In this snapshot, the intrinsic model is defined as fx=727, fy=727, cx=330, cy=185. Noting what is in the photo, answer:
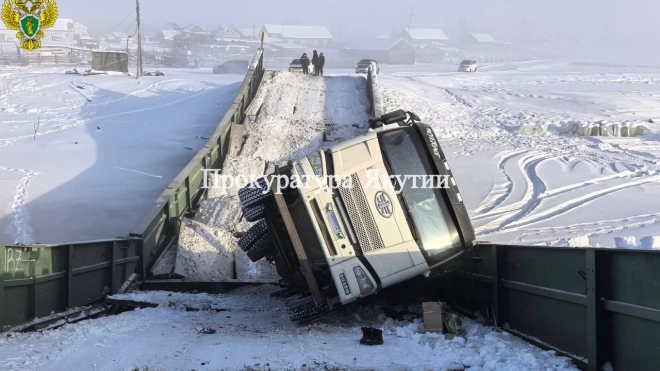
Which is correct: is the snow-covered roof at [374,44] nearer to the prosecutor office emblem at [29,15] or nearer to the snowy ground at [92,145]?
the snowy ground at [92,145]

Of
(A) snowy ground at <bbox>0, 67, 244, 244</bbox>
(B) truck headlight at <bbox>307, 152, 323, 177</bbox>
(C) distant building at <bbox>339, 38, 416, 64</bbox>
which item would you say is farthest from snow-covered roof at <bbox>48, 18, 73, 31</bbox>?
(B) truck headlight at <bbox>307, 152, 323, 177</bbox>

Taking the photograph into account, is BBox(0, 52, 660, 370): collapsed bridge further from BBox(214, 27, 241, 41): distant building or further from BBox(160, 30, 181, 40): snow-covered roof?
BBox(160, 30, 181, 40): snow-covered roof

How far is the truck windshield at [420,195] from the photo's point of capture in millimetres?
9570

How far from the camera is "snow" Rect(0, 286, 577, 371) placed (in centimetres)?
709

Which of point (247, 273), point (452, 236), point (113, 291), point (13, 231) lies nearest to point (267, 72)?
point (13, 231)

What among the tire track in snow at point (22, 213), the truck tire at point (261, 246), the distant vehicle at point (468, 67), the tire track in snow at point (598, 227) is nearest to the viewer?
the truck tire at point (261, 246)

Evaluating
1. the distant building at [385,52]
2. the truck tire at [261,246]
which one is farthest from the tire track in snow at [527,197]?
the distant building at [385,52]

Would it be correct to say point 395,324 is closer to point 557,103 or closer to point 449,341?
point 449,341

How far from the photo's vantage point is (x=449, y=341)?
26.5 feet

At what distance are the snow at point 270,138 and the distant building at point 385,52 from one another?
7034 cm

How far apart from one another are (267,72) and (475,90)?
54.1ft

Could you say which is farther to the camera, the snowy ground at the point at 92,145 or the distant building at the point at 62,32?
the distant building at the point at 62,32

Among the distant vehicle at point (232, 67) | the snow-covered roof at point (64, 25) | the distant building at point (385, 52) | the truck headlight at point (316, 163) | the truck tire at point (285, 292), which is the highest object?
the snow-covered roof at point (64, 25)

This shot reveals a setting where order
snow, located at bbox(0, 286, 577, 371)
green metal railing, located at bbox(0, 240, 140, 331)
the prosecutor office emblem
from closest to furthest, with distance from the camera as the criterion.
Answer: snow, located at bbox(0, 286, 577, 371) < green metal railing, located at bbox(0, 240, 140, 331) < the prosecutor office emblem
